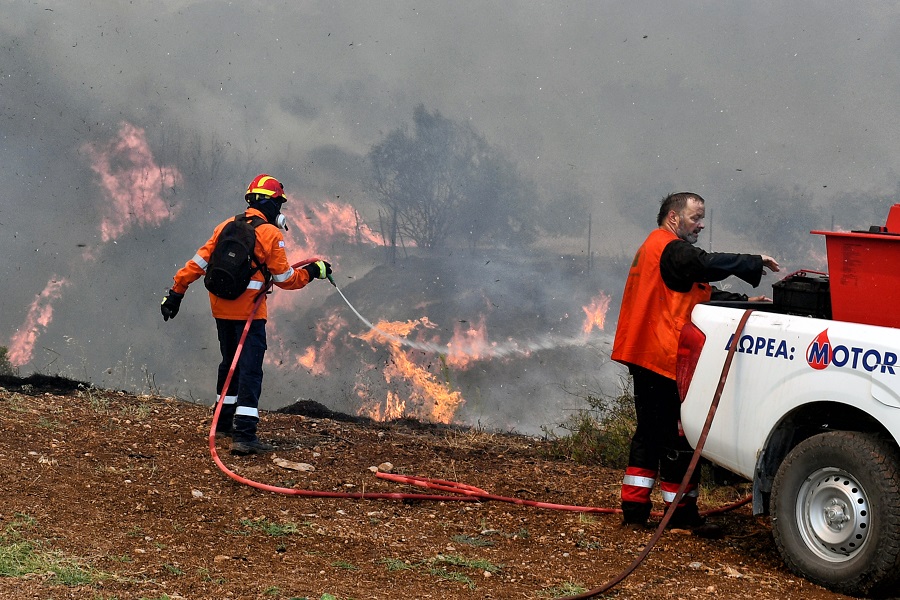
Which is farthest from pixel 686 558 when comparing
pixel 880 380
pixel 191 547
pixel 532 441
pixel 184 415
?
pixel 184 415

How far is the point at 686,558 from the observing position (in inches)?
221

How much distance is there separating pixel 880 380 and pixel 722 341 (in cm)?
110

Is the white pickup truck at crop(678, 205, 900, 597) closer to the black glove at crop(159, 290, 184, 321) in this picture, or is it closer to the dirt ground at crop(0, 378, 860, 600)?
the dirt ground at crop(0, 378, 860, 600)

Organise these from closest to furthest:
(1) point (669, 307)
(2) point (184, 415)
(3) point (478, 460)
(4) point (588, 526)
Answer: (1) point (669, 307) < (4) point (588, 526) < (3) point (478, 460) < (2) point (184, 415)

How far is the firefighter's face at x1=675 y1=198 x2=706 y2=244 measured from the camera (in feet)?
20.3

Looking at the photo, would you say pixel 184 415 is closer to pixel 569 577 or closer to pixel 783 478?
pixel 569 577

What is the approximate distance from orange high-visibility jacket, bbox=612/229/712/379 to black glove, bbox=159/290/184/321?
4.19 metres

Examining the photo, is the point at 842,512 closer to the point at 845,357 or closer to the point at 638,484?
the point at 845,357

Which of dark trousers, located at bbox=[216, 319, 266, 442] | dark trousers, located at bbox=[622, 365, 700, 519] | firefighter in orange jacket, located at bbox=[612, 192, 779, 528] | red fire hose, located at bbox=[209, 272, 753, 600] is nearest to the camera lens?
red fire hose, located at bbox=[209, 272, 753, 600]

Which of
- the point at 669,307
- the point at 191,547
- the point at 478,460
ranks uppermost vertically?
the point at 669,307

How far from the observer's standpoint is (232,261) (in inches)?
315

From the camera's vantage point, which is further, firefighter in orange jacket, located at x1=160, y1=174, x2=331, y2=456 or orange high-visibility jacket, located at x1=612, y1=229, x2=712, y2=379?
firefighter in orange jacket, located at x1=160, y1=174, x2=331, y2=456

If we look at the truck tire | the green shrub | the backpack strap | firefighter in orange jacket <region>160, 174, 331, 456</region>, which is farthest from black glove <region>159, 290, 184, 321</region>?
the truck tire

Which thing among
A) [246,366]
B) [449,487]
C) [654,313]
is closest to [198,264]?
[246,366]
